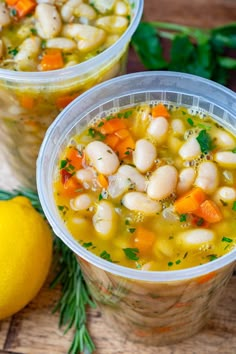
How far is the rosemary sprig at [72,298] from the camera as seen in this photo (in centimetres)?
172

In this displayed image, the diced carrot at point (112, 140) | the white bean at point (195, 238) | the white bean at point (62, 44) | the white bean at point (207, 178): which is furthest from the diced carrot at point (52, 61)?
the white bean at point (195, 238)

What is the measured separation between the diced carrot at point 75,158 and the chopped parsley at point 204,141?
10.5 inches

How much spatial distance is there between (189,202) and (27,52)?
1.93 ft

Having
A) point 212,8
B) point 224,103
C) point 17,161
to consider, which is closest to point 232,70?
point 212,8

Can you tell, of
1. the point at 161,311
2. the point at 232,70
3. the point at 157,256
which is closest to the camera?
the point at 157,256

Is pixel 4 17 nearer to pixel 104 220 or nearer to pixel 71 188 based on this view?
pixel 71 188

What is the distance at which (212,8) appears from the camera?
236 cm

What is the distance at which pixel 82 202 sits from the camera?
5.00 feet

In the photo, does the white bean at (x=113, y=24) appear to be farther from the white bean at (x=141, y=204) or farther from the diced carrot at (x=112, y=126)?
the white bean at (x=141, y=204)

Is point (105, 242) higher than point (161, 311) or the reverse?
higher

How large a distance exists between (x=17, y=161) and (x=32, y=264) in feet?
1.39

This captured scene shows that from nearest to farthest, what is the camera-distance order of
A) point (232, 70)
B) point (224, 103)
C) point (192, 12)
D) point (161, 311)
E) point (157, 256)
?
point (157, 256) → point (161, 311) → point (224, 103) → point (232, 70) → point (192, 12)

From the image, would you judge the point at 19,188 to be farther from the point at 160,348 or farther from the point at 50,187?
the point at 160,348

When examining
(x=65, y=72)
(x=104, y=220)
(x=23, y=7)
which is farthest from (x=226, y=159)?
(x=23, y=7)
